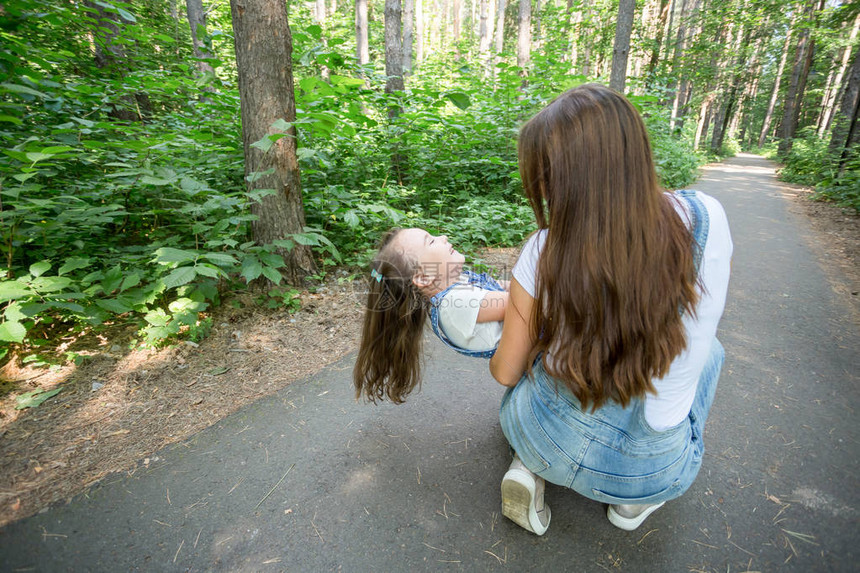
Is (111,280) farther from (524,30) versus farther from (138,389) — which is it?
(524,30)

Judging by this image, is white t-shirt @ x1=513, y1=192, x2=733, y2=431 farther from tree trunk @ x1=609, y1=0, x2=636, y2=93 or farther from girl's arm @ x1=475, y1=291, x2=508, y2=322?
tree trunk @ x1=609, y1=0, x2=636, y2=93

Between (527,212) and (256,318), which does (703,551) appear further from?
(527,212)

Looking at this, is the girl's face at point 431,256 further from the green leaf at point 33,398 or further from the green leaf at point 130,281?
the green leaf at point 33,398

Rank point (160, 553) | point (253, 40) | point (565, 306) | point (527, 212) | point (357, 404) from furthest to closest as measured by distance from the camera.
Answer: point (527, 212)
point (253, 40)
point (357, 404)
point (160, 553)
point (565, 306)

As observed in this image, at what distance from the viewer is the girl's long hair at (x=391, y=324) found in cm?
192

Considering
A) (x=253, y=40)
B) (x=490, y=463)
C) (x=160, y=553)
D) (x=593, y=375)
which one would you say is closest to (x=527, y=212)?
(x=253, y=40)

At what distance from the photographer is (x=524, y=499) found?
58.8 inches

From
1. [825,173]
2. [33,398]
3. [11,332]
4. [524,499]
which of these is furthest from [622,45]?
[33,398]

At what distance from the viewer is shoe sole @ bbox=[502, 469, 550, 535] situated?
147 cm

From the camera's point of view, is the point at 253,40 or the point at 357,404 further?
the point at 253,40

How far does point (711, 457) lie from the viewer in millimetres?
1974

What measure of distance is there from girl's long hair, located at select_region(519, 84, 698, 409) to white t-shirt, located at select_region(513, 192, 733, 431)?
61 millimetres

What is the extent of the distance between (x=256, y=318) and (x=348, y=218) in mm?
1199

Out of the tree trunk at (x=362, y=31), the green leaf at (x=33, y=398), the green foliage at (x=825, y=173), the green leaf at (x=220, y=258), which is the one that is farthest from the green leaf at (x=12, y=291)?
the tree trunk at (x=362, y=31)
